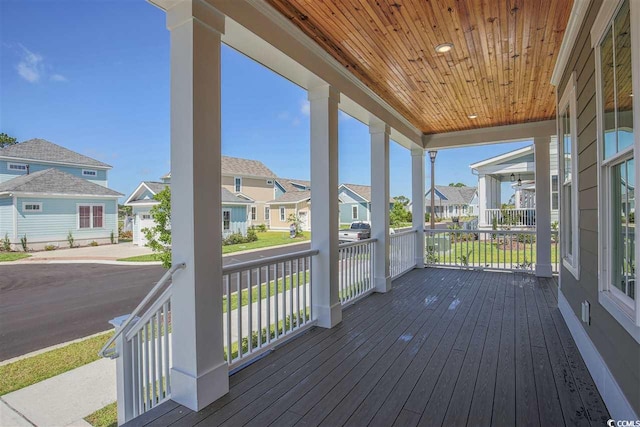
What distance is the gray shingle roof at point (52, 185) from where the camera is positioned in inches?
281

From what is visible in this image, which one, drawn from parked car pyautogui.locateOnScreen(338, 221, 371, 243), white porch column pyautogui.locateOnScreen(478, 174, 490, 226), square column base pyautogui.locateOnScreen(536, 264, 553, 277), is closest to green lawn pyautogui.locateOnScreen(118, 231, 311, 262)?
parked car pyautogui.locateOnScreen(338, 221, 371, 243)

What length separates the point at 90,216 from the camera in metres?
10.4

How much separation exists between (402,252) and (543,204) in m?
2.69

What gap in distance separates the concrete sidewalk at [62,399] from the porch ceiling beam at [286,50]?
10.8 ft

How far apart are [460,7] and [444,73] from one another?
51.6 inches

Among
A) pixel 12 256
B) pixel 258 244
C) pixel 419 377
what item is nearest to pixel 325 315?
pixel 419 377

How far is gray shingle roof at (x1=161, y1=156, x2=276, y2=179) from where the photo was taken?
11630mm

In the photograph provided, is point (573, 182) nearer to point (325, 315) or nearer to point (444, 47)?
point (444, 47)

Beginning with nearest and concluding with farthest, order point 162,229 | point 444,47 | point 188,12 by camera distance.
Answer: point 188,12, point 444,47, point 162,229

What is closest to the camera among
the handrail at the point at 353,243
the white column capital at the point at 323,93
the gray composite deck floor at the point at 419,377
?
the gray composite deck floor at the point at 419,377

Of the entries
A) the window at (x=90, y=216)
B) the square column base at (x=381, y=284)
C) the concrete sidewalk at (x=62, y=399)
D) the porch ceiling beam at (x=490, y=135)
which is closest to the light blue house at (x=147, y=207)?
the window at (x=90, y=216)

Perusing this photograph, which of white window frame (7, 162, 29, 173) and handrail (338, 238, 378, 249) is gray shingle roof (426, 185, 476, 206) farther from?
white window frame (7, 162, 29, 173)

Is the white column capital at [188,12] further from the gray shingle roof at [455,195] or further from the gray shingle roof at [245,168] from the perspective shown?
the gray shingle roof at [455,195]

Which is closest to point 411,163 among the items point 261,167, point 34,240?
Result: point 261,167
